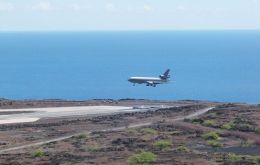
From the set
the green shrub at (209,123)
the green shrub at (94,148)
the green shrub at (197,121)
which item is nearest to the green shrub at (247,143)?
the green shrub at (209,123)

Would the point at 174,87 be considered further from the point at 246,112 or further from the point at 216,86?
the point at 246,112

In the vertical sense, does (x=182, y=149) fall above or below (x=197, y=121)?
below

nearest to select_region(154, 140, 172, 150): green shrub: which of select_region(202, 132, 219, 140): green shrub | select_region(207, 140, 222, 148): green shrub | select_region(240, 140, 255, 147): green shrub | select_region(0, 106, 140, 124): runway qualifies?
select_region(207, 140, 222, 148): green shrub

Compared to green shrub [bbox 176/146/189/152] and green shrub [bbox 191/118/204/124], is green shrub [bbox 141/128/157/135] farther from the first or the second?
green shrub [bbox 176/146/189/152]

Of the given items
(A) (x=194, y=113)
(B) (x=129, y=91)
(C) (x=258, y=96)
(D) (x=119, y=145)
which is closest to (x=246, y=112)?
(A) (x=194, y=113)

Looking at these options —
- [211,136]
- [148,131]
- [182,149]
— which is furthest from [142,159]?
[148,131]

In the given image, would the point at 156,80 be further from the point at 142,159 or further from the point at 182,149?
the point at 142,159

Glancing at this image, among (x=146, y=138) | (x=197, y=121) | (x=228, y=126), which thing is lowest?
(x=146, y=138)

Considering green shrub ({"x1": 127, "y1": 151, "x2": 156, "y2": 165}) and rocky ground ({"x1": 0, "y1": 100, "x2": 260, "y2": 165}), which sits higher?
rocky ground ({"x1": 0, "y1": 100, "x2": 260, "y2": 165})

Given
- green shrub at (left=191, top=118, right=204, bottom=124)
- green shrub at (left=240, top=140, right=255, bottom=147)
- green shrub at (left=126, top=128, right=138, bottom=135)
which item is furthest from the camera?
green shrub at (left=191, top=118, right=204, bottom=124)
